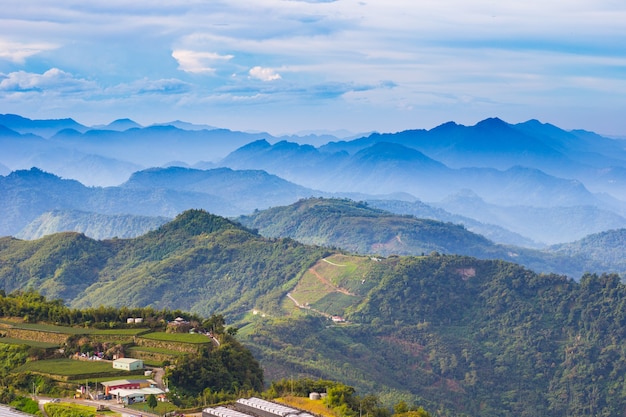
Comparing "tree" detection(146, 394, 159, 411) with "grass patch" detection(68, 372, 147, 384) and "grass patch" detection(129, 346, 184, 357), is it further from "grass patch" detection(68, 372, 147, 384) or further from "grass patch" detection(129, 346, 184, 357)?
"grass patch" detection(129, 346, 184, 357)

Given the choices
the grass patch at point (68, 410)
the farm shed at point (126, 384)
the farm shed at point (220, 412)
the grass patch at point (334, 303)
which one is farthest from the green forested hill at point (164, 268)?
the farm shed at point (220, 412)

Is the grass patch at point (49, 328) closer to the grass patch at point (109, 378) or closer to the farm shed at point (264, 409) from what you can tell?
the grass patch at point (109, 378)

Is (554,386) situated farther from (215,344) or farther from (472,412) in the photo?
(215,344)

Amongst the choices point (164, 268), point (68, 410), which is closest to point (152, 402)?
point (68, 410)

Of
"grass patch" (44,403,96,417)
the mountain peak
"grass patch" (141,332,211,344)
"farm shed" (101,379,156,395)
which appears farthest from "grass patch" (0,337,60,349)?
the mountain peak

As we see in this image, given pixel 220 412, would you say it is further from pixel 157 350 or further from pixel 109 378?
pixel 157 350

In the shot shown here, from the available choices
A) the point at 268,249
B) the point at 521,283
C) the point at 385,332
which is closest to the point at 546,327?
the point at 521,283
